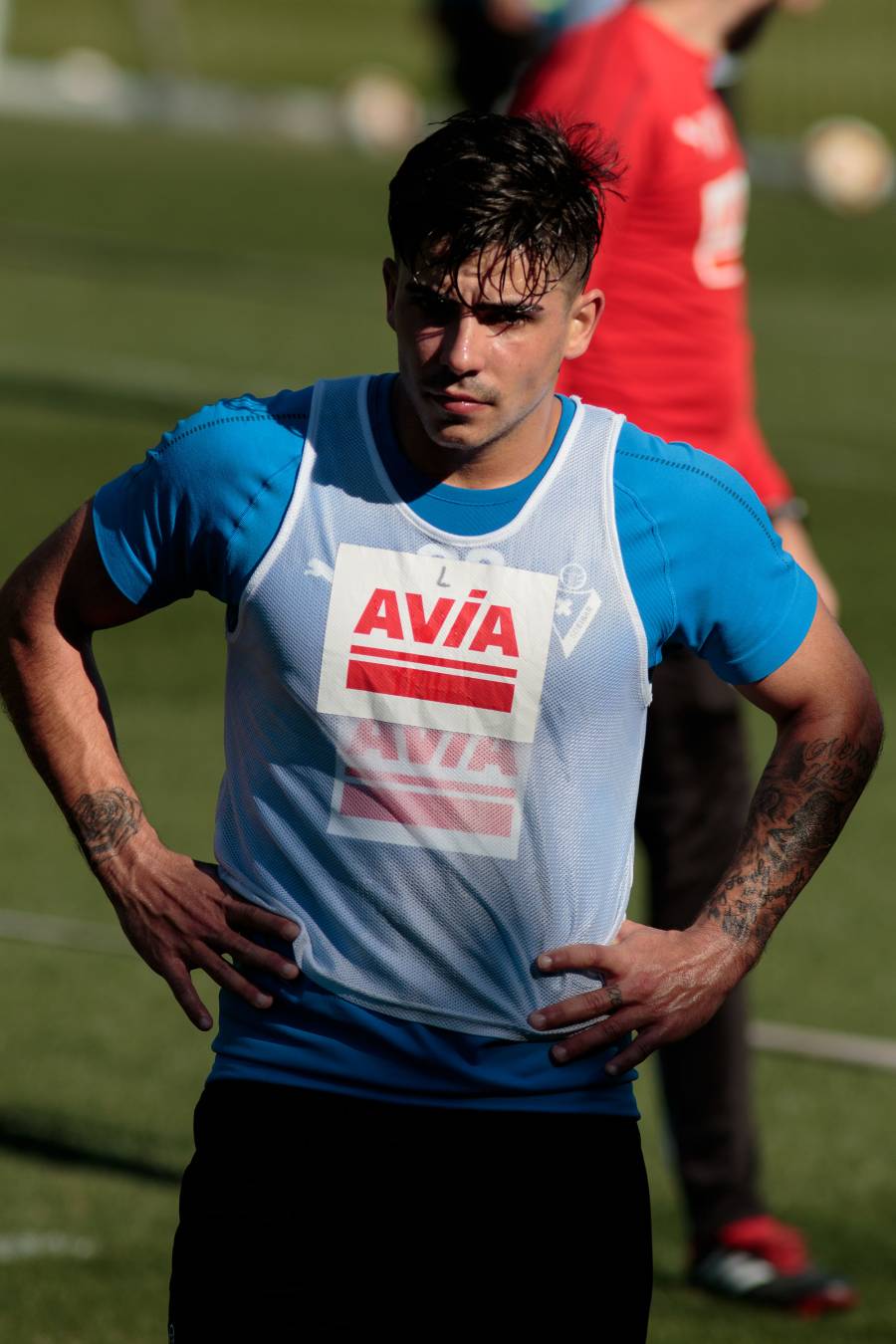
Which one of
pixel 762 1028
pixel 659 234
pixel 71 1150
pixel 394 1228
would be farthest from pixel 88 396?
pixel 394 1228

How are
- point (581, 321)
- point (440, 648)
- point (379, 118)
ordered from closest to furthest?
point (440, 648) < point (581, 321) < point (379, 118)

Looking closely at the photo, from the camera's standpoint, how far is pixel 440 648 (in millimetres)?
3221

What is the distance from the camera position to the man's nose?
3.13m

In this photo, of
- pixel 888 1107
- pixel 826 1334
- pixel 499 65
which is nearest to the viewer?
pixel 826 1334

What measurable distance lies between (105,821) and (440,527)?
65 centimetres

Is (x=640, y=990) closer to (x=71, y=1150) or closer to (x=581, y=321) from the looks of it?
(x=581, y=321)

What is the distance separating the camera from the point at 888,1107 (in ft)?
21.5

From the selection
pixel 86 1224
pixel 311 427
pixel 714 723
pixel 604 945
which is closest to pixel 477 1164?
pixel 604 945

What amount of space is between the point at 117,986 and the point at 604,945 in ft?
13.1

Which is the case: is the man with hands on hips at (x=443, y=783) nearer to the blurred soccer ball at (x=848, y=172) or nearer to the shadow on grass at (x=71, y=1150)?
the shadow on grass at (x=71, y=1150)

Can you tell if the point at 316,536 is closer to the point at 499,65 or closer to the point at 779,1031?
the point at 779,1031

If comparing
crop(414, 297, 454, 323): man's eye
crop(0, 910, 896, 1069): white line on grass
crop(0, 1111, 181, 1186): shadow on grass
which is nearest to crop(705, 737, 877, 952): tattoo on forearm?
crop(414, 297, 454, 323): man's eye

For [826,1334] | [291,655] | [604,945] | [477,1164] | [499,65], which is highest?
[499,65]

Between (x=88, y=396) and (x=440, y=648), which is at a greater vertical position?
(x=440, y=648)
